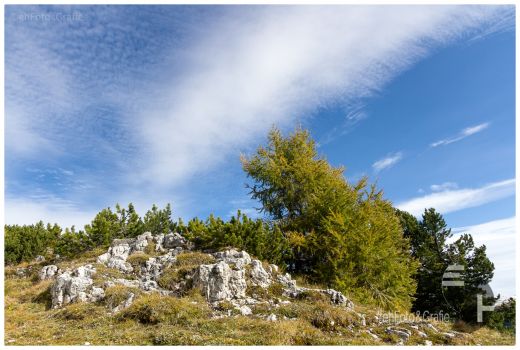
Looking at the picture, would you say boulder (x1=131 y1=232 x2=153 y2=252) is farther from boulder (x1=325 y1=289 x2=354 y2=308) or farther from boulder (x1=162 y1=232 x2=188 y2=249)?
boulder (x1=325 y1=289 x2=354 y2=308)

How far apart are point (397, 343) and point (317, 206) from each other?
13.0 metres

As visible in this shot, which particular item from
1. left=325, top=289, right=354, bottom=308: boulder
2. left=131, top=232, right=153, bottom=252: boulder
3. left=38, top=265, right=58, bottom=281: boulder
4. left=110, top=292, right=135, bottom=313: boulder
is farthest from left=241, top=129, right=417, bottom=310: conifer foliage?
left=38, top=265, right=58, bottom=281: boulder

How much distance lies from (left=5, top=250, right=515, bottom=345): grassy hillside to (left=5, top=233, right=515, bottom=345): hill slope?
41mm

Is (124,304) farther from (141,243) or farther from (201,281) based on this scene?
(141,243)

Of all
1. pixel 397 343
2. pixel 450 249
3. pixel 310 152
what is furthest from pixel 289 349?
pixel 450 249

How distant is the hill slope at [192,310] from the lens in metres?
13.3

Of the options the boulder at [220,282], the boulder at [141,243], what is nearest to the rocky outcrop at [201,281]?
the boulder at [220,282]

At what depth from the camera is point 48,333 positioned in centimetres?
1362

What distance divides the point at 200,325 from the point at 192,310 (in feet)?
4.49

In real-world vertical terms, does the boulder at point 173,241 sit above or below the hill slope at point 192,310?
above

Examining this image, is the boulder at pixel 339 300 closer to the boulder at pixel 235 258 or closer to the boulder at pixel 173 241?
the boulder at pixel 235 258

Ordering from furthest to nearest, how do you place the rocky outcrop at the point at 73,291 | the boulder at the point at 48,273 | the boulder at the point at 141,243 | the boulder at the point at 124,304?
the boulder at the point at 141,243
the boulder at the point at 48,273
the rocky outcrop at the point at 73,291
the boulder at the point at 124,304

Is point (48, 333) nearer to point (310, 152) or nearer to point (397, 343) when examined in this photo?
point (397, 343)

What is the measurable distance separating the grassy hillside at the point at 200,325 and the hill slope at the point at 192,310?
0.04 metres
